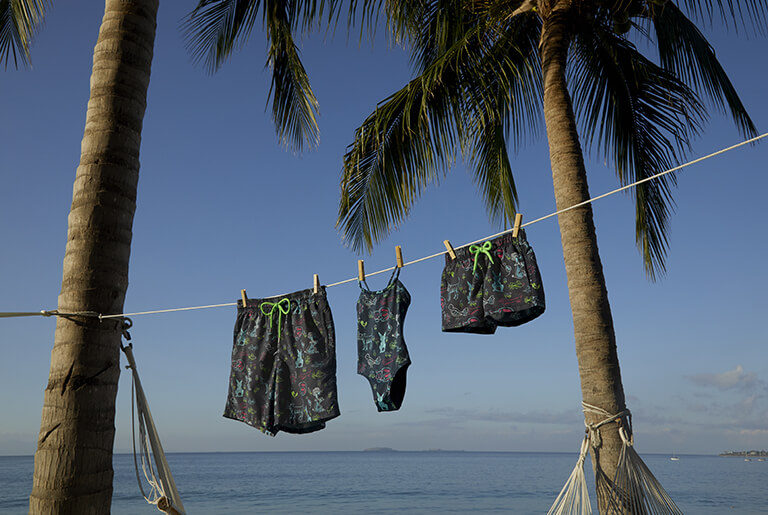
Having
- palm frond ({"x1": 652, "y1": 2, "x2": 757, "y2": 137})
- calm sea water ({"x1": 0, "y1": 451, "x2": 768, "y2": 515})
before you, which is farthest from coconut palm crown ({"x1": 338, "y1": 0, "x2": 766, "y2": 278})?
calm sea water ({"x1": 0, "y1": 451, "x2": 768, "y2": 515})

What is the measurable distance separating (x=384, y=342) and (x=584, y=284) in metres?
1.28

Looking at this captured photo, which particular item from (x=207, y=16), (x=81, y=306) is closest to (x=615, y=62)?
(x=207, y=16)

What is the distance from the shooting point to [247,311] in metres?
3.68

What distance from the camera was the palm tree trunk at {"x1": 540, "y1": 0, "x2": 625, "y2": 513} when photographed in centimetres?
336

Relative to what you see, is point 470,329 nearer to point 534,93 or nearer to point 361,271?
point 361,271

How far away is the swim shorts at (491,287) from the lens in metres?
3.14

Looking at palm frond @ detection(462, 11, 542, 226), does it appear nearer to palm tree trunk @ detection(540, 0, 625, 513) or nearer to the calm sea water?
palm tree trunk @ detection(540, 0, 625, 513)

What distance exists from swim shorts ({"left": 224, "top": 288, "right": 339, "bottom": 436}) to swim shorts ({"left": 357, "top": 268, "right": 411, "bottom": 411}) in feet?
0.64

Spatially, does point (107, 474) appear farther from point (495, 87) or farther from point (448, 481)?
point (448, 481)

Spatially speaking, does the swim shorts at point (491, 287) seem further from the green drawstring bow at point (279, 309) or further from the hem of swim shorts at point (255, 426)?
the hem of swim shorts at point (255, 426)

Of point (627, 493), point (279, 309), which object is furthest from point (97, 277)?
point (627, 493)

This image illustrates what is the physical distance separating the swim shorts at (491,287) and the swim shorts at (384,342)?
262 mm

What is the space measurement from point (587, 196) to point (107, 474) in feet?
10.1

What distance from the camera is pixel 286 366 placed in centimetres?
348
